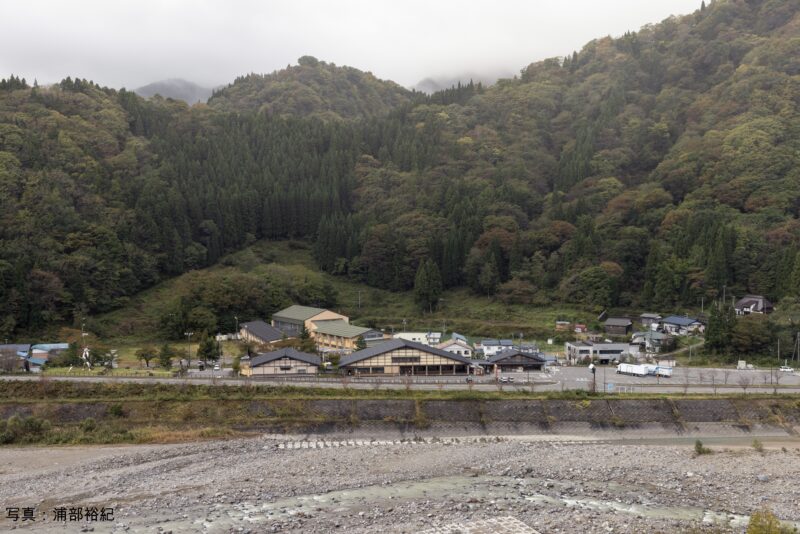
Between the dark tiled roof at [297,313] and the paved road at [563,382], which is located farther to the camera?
the dark tiled roof at [297,313]

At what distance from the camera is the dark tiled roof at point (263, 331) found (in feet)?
139

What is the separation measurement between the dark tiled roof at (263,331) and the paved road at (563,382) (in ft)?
29.4

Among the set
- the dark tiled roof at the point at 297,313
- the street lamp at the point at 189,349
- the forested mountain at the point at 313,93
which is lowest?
the street lamp at the point at 189,349

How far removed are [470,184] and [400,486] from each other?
1916 inches

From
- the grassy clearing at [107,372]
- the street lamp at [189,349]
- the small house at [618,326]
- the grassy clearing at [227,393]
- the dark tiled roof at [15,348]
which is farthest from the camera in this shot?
the small house at [618,326]

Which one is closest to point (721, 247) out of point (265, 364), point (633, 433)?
point (633, 433)

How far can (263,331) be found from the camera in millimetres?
43562

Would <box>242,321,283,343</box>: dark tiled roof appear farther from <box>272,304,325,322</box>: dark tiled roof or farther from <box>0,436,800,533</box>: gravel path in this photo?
<box>0,436,800,533</box>: gravel path

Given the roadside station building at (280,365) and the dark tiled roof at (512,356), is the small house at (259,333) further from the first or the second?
the dark tiled roof at (512,356)

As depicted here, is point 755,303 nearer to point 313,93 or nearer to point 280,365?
point 280,365

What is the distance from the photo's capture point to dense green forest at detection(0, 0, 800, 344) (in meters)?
47.2

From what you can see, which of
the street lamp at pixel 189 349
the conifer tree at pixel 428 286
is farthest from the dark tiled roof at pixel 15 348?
the conifer tree at pixel 428 286

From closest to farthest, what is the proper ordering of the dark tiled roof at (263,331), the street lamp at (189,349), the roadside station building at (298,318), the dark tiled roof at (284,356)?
the dark tiled roof at (284,356) < the street lamp at (189,349) < the dark tiled roof at (263,331) < the roadside station building at (298,318)

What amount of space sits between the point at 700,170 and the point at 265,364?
148 ft
